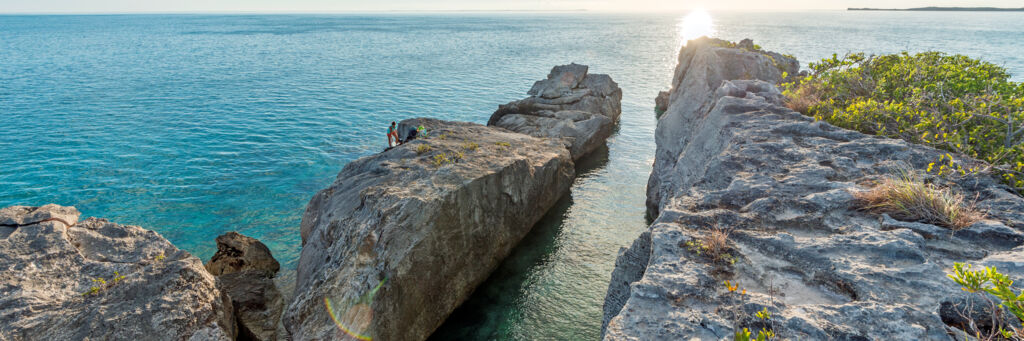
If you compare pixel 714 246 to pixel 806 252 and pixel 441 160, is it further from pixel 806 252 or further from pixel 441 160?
pixel 441 160

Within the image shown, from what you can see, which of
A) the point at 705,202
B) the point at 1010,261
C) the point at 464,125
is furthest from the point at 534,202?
the point at 1010,261

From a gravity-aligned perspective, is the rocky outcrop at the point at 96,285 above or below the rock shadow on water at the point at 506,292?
above

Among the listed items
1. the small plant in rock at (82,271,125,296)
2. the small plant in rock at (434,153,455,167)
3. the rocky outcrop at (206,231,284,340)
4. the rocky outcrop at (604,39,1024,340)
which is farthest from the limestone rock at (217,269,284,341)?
the rocky outcrop at (604,39,1024,340)

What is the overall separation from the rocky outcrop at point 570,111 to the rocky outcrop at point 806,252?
63.2 feet

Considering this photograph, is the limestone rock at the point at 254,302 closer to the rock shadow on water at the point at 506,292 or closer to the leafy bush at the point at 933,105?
the rock shadow on water at the point at 506,292

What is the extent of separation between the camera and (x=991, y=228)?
6.56m

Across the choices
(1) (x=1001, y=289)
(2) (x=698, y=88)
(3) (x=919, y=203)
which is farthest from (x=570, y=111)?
(1) (x=1001, y=289)

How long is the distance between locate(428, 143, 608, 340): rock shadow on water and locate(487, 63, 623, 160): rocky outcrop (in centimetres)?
981

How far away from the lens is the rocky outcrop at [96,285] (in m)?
9.03

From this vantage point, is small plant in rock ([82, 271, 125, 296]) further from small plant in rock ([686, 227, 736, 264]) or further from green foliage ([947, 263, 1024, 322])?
green foliage ([947, 263, 1024, 322])

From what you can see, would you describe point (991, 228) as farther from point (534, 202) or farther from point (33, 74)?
point (33, 74)

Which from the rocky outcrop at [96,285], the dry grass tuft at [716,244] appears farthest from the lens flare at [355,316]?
the dry grass tuft at [716,244]

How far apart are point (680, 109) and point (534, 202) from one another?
8405 millimetres

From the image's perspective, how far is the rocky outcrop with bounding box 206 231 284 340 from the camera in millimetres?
13523
